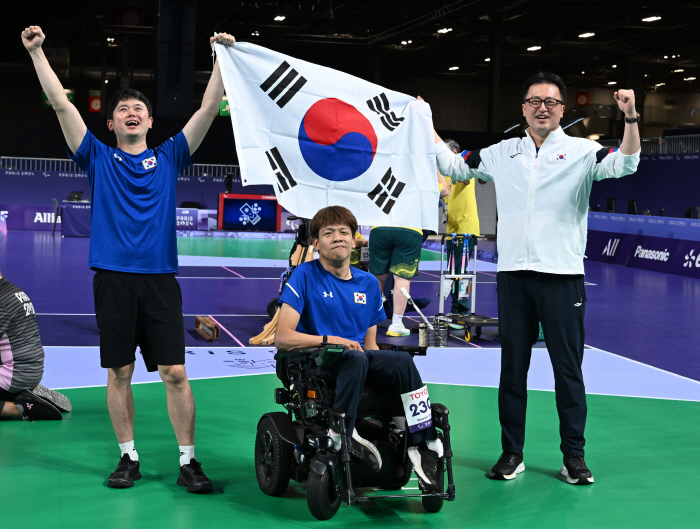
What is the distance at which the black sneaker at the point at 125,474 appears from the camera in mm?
4066

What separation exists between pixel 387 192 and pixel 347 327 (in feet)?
5.01

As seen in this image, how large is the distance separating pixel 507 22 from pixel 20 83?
87.0 feet

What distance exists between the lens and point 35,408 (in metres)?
5.23

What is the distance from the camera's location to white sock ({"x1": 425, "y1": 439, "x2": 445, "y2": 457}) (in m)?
3.74

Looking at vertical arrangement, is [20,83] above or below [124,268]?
above

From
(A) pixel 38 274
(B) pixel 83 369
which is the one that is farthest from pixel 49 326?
(A) pixel 38 274

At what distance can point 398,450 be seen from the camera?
387cm

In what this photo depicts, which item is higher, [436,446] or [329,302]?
[329,302]

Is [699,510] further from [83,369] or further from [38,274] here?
[38,274]

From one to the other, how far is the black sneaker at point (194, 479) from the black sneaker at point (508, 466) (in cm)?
143

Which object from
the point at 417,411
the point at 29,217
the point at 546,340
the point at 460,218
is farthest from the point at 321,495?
the point at 29,217

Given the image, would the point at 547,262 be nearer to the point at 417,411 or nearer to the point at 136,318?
the point at 417,411

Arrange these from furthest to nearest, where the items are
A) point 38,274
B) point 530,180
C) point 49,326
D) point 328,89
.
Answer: point 38,274
point 49,326
point 328,89
point 530,180

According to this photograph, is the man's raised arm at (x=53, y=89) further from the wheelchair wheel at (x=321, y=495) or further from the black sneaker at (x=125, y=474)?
the wheelchair wheel at (x=321, y=495)
